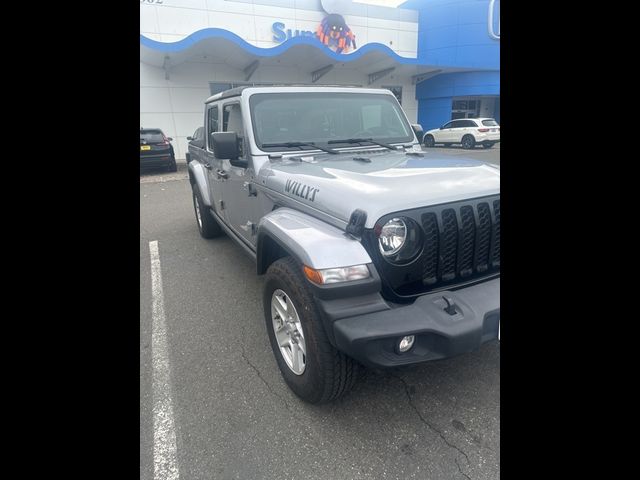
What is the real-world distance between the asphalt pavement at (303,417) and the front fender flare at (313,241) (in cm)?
102

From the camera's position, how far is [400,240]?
201 cm

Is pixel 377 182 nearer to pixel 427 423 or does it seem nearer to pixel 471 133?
pixel 427 423

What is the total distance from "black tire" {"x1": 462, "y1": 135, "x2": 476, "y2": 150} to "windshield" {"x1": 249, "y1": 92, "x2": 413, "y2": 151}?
16998 millimetres

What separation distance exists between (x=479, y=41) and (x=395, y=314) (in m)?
26.7

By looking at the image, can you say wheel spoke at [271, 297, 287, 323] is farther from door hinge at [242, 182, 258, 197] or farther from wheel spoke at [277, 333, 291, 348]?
door hinge at [242, 182, 258, 197]

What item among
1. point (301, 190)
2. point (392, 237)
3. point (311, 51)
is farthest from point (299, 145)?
point (311, 51)

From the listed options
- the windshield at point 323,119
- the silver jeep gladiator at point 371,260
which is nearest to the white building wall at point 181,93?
the windshield at point 323,119

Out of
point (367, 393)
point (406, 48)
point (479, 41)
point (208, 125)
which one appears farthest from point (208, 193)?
point (479, 41)

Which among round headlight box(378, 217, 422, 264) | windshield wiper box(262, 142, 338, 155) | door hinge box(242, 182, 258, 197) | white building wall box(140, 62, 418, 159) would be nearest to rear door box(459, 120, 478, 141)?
white building wall box(140, 62, 418, 159)

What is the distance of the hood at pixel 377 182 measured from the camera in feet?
6.64

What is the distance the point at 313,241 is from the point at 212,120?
10.2ft

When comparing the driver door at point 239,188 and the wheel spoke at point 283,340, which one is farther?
the driver door at point 239,188

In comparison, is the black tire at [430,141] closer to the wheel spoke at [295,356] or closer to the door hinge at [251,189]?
the door hinge at [251,189]

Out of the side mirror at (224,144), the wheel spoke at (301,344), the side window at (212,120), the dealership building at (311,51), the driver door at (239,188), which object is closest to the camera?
the wheel spoke at (301,344)
